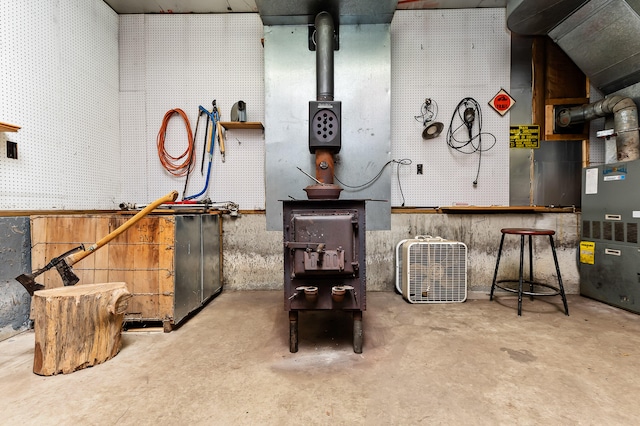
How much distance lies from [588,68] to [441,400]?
12.0 feet

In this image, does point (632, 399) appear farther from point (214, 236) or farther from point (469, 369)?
point (214, 236)

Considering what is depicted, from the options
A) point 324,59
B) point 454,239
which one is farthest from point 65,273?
point 454,239

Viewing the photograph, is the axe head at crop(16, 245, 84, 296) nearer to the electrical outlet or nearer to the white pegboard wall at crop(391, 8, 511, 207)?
the electrical outlet

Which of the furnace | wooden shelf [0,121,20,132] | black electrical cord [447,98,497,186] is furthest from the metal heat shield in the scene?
wooden shelf [0,121,20,132]

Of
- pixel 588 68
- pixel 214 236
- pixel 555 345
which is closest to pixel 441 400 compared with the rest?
pixel 555 345

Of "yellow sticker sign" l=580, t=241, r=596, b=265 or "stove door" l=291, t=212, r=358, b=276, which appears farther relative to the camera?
"yellow sticker sign" l=580, t=241, r=596, b=265

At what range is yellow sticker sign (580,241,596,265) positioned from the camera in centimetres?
294

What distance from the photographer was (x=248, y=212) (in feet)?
10.9

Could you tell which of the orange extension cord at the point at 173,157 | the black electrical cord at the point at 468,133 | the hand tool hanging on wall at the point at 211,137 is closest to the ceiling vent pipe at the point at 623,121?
the black electrical cord at the point at 468,133

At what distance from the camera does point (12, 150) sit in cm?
219

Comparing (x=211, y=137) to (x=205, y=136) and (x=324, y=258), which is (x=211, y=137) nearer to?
(x=205, y=136)

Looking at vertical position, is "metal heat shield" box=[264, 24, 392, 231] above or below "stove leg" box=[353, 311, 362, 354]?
above

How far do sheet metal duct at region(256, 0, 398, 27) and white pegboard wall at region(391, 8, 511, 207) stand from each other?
44 centimetres

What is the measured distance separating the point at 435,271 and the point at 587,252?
1658 mm
